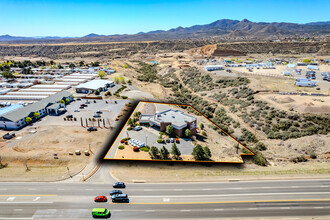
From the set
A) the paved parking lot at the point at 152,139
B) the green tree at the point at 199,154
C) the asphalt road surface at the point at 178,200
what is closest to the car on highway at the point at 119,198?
the asphalt road surface at the point at 178,200

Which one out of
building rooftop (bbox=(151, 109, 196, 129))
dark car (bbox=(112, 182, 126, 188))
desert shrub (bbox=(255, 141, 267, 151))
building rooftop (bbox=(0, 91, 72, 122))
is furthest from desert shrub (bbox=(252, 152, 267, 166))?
building rooftop (bbox=(0, 91, 72, 122))

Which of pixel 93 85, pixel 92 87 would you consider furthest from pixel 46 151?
pixel 93 85

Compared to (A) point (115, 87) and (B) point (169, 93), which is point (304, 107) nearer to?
(B) point (169, 93)

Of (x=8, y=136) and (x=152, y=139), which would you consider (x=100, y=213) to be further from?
(x=8, y=136)

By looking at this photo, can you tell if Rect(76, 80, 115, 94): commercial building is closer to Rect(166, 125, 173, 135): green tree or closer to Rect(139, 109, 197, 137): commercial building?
Rect(139, 109, 197, 137): commercial building

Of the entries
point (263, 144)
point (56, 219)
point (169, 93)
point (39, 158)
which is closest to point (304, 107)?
point (263, 144)

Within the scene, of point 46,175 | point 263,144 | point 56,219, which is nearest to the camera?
point 56,219
